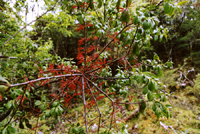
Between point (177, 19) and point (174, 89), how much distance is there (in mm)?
4014

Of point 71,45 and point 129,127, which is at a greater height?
point 71,45

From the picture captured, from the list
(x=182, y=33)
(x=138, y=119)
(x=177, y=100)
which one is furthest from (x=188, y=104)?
(x=182, y=33)

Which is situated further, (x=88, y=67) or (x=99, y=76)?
(x=99, y=76)

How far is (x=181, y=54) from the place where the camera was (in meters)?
5.88

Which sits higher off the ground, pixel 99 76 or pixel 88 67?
pixel 88 67

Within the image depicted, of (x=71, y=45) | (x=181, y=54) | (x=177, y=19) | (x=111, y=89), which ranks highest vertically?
(x=177, y=19)

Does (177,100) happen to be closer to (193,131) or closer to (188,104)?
(188,104)

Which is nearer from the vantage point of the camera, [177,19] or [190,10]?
[190,10]

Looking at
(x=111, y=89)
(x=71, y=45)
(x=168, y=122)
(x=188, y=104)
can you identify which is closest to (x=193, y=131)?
(x=168, y=122)

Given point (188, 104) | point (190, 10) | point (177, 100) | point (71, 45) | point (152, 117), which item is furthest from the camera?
point (71, 45)

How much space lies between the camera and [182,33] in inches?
233

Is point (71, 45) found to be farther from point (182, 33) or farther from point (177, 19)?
point (182, 33)

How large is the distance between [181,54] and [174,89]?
3.23 m

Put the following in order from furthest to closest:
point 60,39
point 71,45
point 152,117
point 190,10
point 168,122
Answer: point 71,45 → point 60,39 → point 190,10 → point 152,117 → point 168,122
